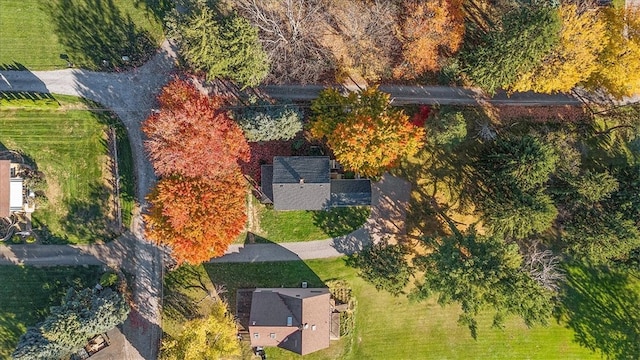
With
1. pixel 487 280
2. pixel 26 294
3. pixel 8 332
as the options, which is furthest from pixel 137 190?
pixel 487 280

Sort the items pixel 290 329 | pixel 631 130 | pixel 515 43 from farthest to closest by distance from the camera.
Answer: pixel 631 130
pixel 290 329
pixel 515 43

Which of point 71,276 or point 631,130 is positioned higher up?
point 631,130

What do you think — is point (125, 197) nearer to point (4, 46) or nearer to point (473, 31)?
point (4, 46)

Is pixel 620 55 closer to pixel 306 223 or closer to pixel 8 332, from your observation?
pixel 306 223

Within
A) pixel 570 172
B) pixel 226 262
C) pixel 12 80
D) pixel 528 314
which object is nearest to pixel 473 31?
pixel 570 172

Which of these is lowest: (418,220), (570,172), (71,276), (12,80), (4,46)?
(71,276)

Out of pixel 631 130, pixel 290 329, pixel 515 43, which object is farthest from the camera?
pixel 631 130

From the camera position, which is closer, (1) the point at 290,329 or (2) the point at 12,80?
(1) the point at 290,329
